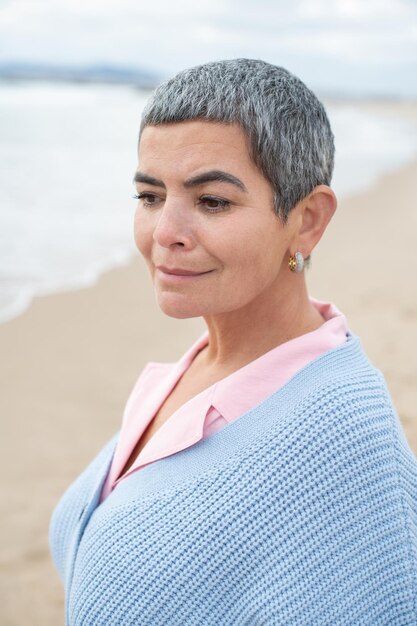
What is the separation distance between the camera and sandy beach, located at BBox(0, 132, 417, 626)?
3.24 m

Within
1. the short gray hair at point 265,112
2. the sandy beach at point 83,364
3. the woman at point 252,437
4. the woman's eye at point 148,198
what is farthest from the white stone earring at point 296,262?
the sandy beach at point 83,364

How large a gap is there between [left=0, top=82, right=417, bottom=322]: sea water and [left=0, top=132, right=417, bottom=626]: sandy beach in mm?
448

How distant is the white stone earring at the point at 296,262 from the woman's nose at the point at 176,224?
26 cm

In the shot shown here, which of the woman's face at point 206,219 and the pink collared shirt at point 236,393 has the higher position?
the woman's face at point 206,219

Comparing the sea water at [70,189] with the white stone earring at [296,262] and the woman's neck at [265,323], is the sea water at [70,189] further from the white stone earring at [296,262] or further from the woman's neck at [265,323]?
the white stone earring at [296,262]

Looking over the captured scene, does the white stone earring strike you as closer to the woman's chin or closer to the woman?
the woman

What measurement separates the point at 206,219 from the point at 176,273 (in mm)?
149

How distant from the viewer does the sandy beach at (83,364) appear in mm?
3244

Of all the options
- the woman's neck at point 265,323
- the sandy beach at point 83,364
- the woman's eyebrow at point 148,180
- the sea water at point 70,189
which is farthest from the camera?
the sea water at point 70,189

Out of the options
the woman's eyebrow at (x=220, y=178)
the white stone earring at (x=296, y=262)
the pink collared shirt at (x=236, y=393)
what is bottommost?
the pink collared shirt at (x=236, y=393)

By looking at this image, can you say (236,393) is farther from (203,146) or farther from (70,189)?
(70,189)

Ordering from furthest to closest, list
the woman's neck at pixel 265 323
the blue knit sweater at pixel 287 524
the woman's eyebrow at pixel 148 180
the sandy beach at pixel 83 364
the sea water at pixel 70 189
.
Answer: the sea water at pixel 70 189, the sandy beach at pixel 83 364, the woman's neck at pixel 265 323, the woman's eyebrow at pixel 148 180, the blue knit sweater at pixel 287 524

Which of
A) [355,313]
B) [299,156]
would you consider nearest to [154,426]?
[299,156]

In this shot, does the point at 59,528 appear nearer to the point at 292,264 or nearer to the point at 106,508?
the point at 106,508
